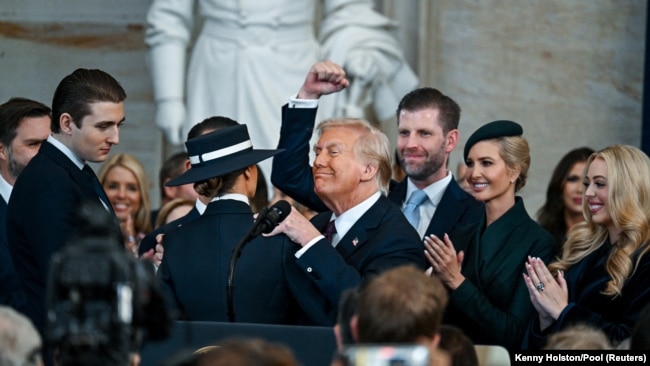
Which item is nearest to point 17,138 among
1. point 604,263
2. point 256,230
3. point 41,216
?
point 41,216

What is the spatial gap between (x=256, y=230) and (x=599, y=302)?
1368 millimetres

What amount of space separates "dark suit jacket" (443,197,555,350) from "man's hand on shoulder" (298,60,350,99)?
0.84 metres

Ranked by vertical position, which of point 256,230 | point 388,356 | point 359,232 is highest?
point 388,356

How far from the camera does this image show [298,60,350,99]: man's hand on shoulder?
223 inches

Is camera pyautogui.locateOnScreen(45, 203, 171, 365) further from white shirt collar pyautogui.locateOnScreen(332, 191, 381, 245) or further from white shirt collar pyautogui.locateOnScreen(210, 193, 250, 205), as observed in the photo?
white shirt collar pyautogui.locateOnScreen(332, 191, 381, 245)

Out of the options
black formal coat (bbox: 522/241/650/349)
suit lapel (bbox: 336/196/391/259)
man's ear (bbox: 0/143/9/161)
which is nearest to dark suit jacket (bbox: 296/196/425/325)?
suit lapel (bbox: 336/196/391/259)

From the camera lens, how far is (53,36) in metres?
10.0

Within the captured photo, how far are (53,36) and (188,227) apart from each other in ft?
16.6

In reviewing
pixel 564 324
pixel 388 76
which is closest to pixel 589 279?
pixel 564 324

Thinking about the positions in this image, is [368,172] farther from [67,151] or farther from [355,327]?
[355,327]

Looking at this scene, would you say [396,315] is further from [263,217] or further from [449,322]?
[449,322]

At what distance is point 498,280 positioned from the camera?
5.67 metres

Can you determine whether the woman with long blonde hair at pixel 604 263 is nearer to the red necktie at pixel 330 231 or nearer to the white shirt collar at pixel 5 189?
the red necktie at pixel 330 231

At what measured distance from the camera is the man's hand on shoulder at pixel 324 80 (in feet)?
18.6
